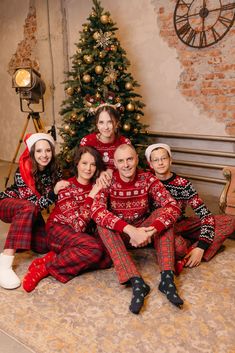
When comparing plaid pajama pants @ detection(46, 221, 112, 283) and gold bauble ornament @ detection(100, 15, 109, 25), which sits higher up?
gold bauble ornament @ detection(100, 15, 109, 25)

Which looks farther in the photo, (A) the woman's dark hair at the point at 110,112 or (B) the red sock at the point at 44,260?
(A) the woman's dark hair at the point at 110,112

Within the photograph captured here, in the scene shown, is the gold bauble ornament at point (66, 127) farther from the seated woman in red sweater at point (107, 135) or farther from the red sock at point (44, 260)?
the red sock at point (44, 260)

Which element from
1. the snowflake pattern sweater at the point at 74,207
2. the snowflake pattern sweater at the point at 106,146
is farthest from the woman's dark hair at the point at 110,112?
the snowflake pattern sweater at the point at 74,207

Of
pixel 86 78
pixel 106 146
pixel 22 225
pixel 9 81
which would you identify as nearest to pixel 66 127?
pixel 86 78

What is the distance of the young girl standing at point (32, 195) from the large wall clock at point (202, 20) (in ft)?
7.04

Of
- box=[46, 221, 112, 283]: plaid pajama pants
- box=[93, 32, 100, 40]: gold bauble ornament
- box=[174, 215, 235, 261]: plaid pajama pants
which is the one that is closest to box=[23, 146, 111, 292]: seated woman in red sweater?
box=[46, 221, 112, 283]: plaid pajama pants

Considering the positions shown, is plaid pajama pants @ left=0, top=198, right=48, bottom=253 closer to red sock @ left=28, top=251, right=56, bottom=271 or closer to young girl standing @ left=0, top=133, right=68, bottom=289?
young girl standing @ left=0, top=133, right=68, bottom=289

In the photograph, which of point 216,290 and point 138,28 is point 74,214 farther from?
point 138,28

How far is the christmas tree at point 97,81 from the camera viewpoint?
3273mm

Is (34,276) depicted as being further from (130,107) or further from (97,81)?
(97,81)

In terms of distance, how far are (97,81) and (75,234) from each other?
1816 millimetres

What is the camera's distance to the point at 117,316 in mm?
1714

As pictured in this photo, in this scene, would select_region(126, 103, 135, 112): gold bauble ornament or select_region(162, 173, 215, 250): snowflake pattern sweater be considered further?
select_region(126, 103, 135, 112): gold bauble ornament

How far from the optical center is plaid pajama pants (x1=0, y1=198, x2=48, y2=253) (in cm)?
212
